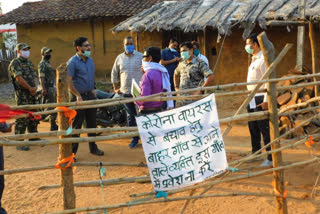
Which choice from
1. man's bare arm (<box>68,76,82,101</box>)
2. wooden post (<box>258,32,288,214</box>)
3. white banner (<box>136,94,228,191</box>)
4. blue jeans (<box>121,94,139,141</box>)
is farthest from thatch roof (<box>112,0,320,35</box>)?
white banner (<box>136,94,228,191</box>)

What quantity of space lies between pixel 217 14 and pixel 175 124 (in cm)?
649

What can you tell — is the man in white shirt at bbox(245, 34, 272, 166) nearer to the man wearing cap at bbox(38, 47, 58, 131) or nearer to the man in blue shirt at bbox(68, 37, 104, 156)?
the man in blue shirt at bbox(68, 37, 104, 156)

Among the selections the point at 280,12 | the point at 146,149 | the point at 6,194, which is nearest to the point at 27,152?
the point at 6,194

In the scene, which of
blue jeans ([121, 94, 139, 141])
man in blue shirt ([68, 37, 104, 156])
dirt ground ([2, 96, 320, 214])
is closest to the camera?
dirt ground ([2, 96, 320, 214])

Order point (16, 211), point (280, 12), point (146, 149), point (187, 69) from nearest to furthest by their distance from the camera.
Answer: point (146, 149) < point (16, 211) < point (187, 69) < point (280, 12)

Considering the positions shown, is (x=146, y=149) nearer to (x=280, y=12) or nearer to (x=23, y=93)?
(x=23, y=93)

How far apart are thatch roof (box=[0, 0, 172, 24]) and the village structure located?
151 inches

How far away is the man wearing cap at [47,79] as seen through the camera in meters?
7.68

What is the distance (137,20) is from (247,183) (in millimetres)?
6376

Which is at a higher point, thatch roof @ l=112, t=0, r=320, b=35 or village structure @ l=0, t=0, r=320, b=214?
thatch roof @ l=112, t=0, r=320, b=35

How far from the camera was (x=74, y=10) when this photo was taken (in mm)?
15805

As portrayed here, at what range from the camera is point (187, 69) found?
5.80 m

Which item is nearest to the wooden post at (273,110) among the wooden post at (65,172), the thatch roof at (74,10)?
the wooden post at (65,172)

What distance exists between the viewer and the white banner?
3.15 meters
